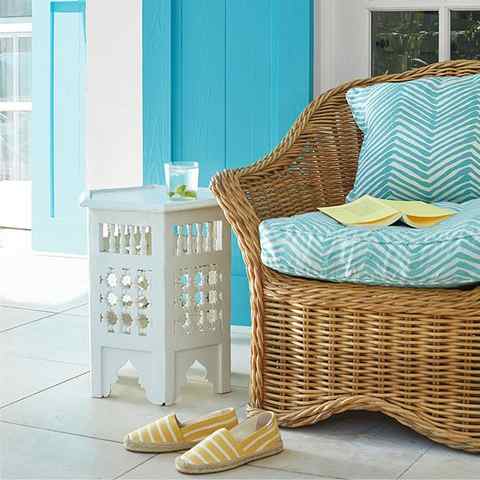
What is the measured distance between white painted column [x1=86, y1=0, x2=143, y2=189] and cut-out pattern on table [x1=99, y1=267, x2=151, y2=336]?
966 mm

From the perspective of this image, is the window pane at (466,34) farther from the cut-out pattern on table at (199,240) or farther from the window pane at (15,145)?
the window pane at (15,145)

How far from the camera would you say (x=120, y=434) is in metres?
2.36

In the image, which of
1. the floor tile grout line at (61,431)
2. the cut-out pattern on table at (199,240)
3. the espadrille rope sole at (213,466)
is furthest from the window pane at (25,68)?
the espadrille rope sole at (213,466)

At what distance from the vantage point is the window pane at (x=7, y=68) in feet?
18.9

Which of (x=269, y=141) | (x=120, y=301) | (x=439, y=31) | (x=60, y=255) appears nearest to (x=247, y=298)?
(x=269, y=141)

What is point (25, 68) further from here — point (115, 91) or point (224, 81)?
point (224, 81)

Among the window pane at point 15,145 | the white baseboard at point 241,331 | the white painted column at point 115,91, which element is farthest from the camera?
the window pane at point 15,145

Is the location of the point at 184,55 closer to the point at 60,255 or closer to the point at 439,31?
the point at 439,31

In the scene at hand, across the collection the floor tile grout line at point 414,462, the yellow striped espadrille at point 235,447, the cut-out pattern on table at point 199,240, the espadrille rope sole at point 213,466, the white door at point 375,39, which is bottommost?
the floor tile grout line at point 414,462

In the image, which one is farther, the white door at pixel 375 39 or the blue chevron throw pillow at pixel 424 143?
the white door at pixel 375 39

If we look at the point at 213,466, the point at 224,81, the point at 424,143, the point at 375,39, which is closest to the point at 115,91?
the point at 224,81

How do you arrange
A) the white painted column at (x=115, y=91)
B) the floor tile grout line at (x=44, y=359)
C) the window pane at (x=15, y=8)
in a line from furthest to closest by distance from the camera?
1. the window pane at (x=15, y=8)
2. the white painted column at (x=115, y=91)
3. the floor tile grout line at (x=44, y=359)

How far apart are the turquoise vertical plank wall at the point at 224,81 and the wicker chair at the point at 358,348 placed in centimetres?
76

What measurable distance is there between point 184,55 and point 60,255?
5.90 feet
